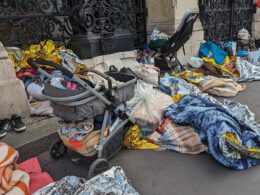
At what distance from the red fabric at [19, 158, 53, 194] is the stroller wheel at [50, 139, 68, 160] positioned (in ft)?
0.62

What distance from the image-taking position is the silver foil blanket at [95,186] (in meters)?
2.17

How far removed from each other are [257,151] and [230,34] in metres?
7.33

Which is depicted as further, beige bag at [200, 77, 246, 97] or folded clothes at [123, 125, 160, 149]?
beige bag at [200, 77, 246, 97]

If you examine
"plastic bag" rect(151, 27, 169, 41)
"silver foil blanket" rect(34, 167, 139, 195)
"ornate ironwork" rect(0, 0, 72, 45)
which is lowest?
"silver foil blanket" rect(34, 167, 139, 195)

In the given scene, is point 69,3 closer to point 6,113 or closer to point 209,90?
point 6,113

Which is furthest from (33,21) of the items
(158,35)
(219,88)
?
(219,88)

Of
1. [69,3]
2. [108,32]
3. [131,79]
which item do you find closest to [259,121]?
[131,79]

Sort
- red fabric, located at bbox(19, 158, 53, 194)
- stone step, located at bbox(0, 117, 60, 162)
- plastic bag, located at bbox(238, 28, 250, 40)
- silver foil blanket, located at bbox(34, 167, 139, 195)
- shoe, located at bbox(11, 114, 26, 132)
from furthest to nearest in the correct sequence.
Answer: plastic bag, located at bbox(238, 28, 250, 40) < shoe, located at bbox(11, 114, 26, 132) < stone step, located at bbox(0, 117, 60, 162) < red fabric, located at bbox(19, 158, 53, 194) < silver foil blanket, located at bbox(34, 167, 139, 195)

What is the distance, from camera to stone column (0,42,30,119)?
328cm

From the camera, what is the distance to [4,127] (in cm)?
311

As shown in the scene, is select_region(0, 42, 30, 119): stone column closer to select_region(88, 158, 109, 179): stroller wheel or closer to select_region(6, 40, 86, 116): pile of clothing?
select_region(6, 40, 86, 116): pile of clothing

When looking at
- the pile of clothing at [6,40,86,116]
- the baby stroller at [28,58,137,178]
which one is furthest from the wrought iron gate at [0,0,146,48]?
the baby stroller at [28,58,137,178]

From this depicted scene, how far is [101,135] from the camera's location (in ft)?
8.52

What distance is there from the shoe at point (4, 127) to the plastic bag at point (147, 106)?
4.70 feet
